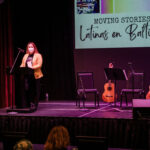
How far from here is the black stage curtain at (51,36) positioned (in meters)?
7.92

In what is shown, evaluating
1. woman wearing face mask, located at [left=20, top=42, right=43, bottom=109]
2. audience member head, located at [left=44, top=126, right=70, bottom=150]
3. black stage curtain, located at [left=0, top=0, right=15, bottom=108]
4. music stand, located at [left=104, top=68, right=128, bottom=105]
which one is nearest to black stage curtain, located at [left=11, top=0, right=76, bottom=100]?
black stage curtain, located at [left=0, top=0, right=15, bottom=108]

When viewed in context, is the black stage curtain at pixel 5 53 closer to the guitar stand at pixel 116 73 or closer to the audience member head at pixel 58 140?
the guitar stand at pixel 116 73

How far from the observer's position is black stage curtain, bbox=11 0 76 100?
26.0ft

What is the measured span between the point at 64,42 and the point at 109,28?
1.32 metres

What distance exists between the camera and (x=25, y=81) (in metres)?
6.04

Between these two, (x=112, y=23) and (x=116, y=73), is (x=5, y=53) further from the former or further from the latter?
(x=116, y=73)

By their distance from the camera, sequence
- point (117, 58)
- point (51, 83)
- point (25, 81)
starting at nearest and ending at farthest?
point (25, 81) → point (117, 58) → point (51, 83)

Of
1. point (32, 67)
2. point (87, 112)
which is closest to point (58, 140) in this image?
point (87, 112)

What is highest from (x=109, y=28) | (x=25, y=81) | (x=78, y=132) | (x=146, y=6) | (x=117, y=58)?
(x=146, y=6)

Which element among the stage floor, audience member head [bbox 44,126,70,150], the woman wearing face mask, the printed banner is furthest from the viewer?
the printed banner

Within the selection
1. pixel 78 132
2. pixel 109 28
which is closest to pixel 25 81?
pixel 78 132

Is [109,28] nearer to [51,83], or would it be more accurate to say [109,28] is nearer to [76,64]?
[76,64]

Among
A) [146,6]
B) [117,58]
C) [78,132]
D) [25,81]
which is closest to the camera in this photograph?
[78,132]

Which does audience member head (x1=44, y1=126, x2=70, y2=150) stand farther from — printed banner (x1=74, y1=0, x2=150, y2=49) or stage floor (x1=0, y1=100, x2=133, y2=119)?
printed banner (x1=74, y1=0, x2=150, y2=49)
